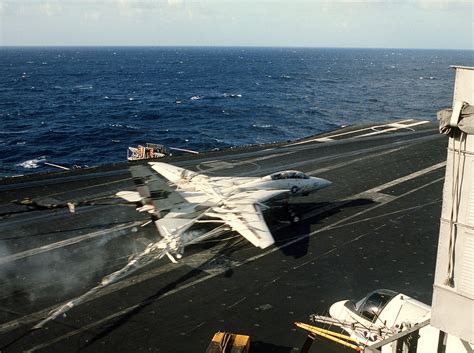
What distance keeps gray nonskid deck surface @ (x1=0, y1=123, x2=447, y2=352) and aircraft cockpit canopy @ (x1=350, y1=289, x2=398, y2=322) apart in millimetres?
1898

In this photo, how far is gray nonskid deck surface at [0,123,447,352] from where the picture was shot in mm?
19578

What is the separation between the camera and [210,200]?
101 ft

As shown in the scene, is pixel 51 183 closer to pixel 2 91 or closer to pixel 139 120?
pixel 139 120

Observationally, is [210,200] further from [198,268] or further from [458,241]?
[458,241]

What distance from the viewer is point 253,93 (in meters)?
161

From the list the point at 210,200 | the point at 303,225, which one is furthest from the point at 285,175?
the point at 210,200

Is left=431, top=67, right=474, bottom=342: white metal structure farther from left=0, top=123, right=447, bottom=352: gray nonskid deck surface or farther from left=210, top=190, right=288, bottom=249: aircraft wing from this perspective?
left=210, top=190, right=288, bottom=249: aircraft wing

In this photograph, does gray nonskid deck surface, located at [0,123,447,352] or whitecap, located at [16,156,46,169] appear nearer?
gray nonskid deck surface, located at [0,123,447,352]

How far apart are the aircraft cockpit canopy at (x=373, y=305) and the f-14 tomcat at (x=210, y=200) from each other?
22.3 feet

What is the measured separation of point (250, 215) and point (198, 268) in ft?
15.4

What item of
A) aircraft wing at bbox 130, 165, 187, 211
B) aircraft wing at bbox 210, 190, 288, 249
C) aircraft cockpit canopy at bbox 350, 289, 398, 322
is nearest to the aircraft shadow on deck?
aircraft wing at bbox 210, 190, 288, 249

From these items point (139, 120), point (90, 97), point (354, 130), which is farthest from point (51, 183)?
point (90, 97)

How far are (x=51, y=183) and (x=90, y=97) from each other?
10846 cm

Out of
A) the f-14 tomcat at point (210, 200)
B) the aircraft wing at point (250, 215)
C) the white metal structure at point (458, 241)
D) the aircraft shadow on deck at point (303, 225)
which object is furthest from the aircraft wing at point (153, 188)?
the white metal structure at point (458, 241)
